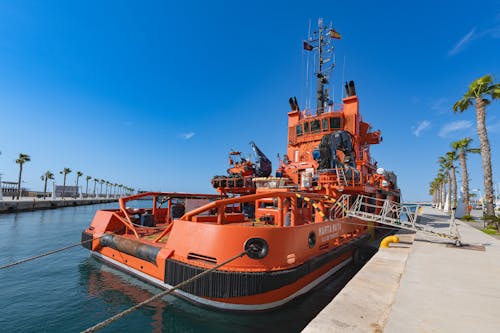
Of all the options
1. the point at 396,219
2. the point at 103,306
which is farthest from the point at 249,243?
the point at 396,219

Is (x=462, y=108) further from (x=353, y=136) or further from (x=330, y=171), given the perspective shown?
(x=330, y=171)

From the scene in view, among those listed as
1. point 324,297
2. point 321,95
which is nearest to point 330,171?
point 324,297

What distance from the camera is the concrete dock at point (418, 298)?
3.31 meters

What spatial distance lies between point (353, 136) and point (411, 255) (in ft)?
28.9

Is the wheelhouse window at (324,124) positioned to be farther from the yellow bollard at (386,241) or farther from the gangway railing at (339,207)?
the yellow bollard at (386,241)

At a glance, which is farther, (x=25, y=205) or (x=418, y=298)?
(x=25, y=205)

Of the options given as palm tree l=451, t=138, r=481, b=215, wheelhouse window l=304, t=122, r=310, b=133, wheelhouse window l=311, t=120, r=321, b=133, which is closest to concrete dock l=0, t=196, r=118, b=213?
wheelhouse window l=304, t=122, r=310, b=133

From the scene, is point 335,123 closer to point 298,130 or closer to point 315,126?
point 315,126

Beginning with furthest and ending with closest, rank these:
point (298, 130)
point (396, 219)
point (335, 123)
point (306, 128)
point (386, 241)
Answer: point (298, 130) → point (306, 128) → point (335, 123) → point (386, 241) → point (396, 219)

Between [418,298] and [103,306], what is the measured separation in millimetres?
7172

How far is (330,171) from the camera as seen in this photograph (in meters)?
10.4

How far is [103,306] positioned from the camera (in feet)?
20.5

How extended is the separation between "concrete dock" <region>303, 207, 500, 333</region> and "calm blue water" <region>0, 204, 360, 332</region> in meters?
1.96

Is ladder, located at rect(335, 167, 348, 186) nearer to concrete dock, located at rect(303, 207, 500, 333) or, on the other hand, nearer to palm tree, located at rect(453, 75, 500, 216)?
concrete dock, located at rect(303, 207, 500, 333)
